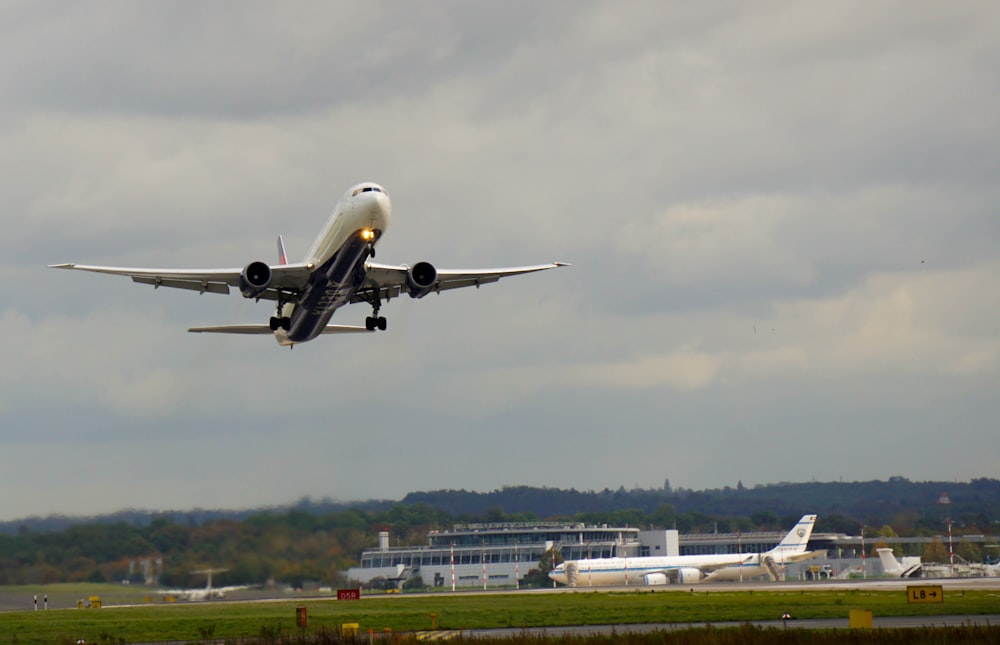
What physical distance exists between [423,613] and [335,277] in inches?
713

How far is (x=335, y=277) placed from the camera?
4991 centimetres

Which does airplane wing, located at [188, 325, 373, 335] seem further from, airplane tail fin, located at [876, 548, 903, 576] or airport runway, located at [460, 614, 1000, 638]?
airplane tail fin, located at [876, 548, 903, 576]

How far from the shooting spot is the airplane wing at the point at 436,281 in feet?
170

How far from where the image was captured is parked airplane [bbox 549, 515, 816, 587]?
99500 millimetres

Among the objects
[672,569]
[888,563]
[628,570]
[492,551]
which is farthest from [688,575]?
[492,551]

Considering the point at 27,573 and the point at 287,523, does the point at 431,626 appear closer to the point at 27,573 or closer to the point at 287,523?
the point at 287,523

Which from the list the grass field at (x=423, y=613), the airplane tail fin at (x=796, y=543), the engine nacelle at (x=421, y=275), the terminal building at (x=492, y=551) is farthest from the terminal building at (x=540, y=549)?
the engine nacelle at (x=421, y=275)

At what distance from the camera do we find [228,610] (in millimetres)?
59406

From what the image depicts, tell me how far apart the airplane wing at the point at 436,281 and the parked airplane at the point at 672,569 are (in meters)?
49.0

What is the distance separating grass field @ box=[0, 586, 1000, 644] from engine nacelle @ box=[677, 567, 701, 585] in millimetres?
29051

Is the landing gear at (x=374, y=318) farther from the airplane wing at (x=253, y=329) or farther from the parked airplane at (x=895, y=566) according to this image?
the parked airplane at (x=895, y=566)

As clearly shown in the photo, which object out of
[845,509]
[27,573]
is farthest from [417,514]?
[845,509]

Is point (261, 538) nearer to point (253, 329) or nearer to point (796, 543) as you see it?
point (253, 329)

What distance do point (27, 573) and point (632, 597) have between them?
3613 cm
